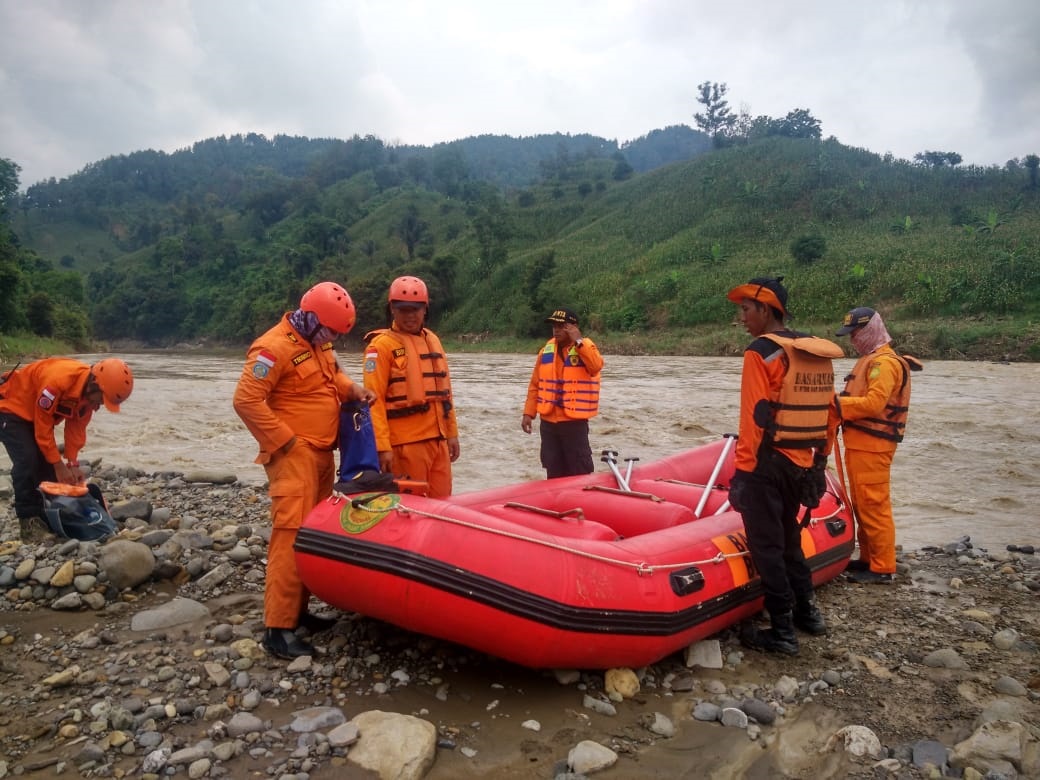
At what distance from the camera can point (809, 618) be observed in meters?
3.35

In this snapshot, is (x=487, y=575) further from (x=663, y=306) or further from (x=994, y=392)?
(x=663, y=306)

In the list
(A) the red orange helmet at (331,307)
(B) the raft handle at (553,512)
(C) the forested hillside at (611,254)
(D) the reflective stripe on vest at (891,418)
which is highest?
(C) the forested hillside at (611,254)

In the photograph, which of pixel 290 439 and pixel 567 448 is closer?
pixel 290 439

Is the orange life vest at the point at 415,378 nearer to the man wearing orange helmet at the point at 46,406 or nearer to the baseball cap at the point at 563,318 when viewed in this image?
the baseball cap at the point at 563,318

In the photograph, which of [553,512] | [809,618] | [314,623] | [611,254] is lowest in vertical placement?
[809,618]

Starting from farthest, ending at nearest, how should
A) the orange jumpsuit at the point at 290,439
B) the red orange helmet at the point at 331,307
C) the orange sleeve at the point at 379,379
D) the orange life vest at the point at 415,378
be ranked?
1. the orange life vest at the point at 415,378
2. the orange sleeve at the point at 379,379
3. the red orange helmet at the point at 331,307
4. the orange jumpsuit at the point at 290,439

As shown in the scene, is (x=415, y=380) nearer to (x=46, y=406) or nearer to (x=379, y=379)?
(x=379, y=379)

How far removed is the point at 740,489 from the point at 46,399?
11.7 feet

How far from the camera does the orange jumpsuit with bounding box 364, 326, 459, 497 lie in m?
3.66

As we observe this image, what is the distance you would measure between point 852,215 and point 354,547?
1680 inches

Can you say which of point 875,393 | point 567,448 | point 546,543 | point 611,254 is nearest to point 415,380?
point 546,543

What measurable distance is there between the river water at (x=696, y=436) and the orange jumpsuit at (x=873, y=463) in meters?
1.12

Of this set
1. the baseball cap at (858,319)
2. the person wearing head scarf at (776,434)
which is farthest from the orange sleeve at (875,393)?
the person wearing head scarf at (776,434)

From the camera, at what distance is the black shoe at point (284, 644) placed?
9.73 ft
